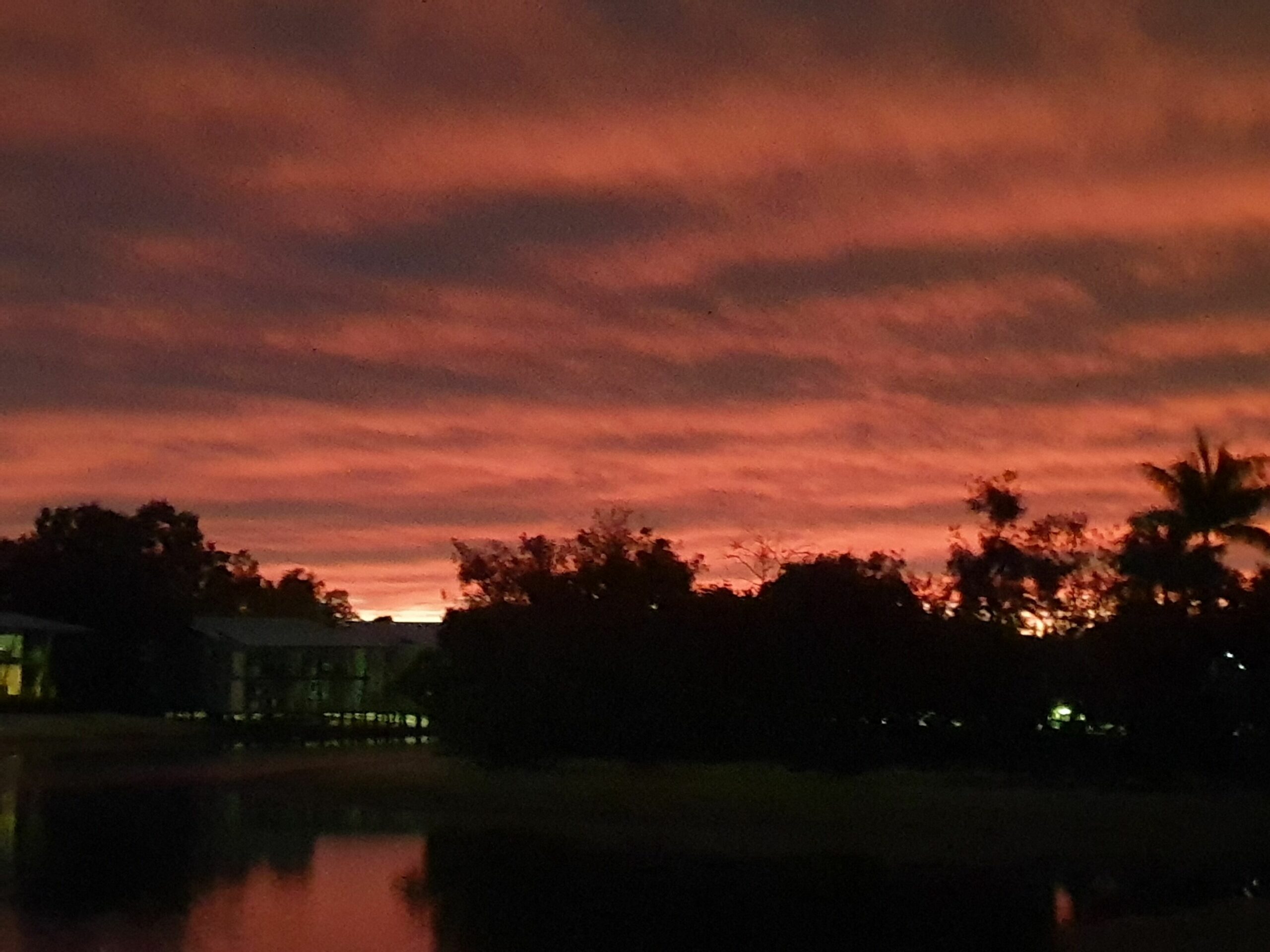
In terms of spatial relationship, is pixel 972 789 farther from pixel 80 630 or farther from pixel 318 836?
pixel 80 630

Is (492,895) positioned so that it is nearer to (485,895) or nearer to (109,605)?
(485,895)

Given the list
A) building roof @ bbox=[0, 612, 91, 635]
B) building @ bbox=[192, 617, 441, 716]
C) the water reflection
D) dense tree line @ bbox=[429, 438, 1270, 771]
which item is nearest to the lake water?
the water reflection

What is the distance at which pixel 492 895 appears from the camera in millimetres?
23484

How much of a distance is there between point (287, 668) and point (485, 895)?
87.4 m

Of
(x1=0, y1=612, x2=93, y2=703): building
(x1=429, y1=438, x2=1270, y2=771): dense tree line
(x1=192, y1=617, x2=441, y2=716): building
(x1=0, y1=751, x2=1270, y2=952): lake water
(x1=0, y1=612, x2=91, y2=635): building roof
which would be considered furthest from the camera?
(x1=192, y1=617, x2=441, y2=716): building

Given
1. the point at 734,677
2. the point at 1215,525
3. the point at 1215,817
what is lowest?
the point at 1215,817

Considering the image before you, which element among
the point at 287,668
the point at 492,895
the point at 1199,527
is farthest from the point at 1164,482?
the point at 287,668

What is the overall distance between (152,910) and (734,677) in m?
28.9

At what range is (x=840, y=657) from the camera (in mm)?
46969

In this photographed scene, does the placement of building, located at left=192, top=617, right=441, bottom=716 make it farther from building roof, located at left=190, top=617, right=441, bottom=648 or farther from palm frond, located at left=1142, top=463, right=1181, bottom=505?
palm frond, located at left=1142, top=463, right=1181, bottom=505

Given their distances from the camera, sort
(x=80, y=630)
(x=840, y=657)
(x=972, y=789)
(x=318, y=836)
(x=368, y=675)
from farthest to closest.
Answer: (x=368, y=675) → (x=80, y=630) → (x=840, y=657) → (x=972, y=789) → (x=318, y=836)

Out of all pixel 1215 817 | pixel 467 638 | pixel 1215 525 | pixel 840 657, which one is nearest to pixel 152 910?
pixel 1215 817

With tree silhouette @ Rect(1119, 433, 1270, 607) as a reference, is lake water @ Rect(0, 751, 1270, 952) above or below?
below

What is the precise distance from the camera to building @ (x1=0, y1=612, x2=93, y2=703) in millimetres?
88688
